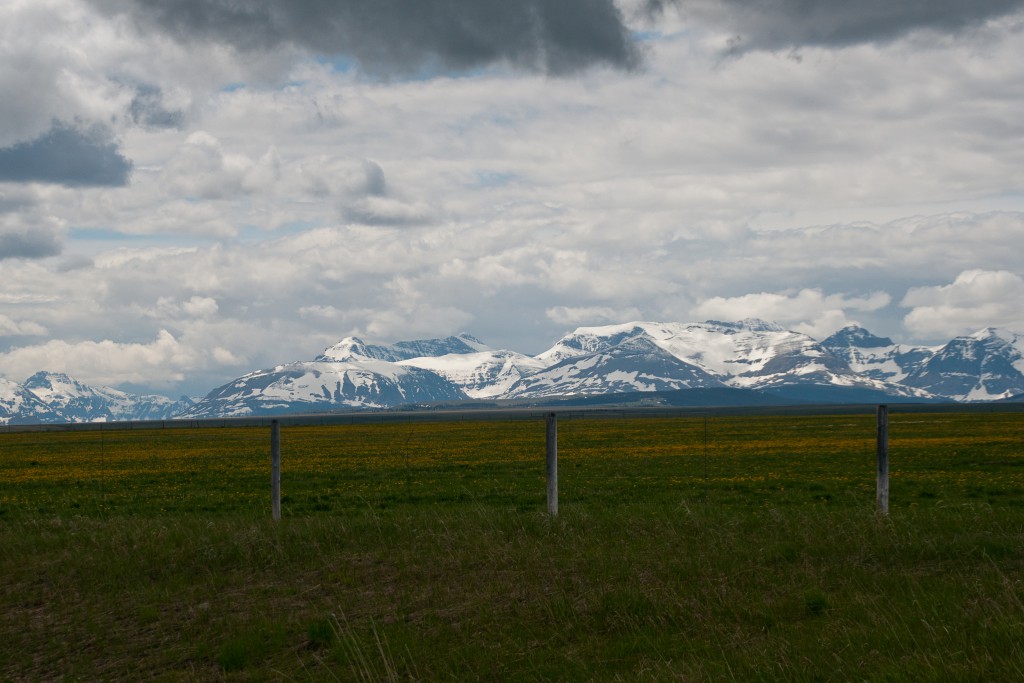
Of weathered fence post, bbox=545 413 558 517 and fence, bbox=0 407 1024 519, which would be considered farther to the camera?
fence, bbox=0 407 1024 519

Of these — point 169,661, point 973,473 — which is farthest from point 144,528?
point 973,473

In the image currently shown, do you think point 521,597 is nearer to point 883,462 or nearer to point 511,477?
point 883,462

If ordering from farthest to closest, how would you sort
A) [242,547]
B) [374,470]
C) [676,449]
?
[676,449] → [374,470] → [242,547]

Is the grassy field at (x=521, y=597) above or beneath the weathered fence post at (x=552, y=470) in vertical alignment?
beneath

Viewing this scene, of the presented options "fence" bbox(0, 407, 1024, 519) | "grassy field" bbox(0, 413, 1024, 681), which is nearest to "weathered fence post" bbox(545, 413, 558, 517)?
"fence" bbox(0, 407, 1024, 519)

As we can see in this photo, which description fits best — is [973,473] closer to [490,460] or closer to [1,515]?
[490,460]

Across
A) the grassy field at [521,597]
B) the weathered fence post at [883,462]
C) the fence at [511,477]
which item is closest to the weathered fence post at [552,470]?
the fence at [511,477]

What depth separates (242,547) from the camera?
17234 millimetres

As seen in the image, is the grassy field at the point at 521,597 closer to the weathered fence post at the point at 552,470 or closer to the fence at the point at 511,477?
the weathered fence post at the point at 552,470

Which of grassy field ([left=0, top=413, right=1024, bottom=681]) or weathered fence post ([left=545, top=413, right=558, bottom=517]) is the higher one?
weathered fence post ([left=545, top=413, right=558, bottom=517])

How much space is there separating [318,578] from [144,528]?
576 centimetres

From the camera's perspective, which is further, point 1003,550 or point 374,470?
point 374,470

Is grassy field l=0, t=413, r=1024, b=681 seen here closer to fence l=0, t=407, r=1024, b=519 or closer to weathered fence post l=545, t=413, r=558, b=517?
weathered fence post l=545, t=413, r=558, b=517

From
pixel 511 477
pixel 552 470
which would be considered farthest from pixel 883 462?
pixel 511 477
